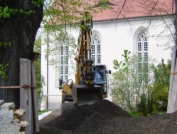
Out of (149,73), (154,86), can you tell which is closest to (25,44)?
(154,86)

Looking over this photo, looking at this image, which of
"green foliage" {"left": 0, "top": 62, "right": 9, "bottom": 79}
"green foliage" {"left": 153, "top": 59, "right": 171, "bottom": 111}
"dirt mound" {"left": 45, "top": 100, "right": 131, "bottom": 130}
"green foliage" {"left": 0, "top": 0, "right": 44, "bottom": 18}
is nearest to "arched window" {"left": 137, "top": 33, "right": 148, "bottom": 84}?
"green foliage" {"left": 153, "top": 59, "right": 171, "bottom": 111}

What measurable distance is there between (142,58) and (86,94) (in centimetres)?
831

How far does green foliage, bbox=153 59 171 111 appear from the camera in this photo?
15045 millimetres

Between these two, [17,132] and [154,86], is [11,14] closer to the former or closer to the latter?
[17,132]

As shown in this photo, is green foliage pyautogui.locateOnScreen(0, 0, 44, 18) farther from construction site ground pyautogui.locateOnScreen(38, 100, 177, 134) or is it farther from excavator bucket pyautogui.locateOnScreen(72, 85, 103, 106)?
excavator bucket pyautogui.locateOnScreen(72, 85, 103, 106)

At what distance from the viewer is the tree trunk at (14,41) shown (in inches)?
258

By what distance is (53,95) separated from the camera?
2705 centimetres

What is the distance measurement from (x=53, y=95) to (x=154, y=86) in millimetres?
13989

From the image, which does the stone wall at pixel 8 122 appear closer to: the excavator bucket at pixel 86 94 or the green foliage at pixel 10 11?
the green foliage at pixel 10 11

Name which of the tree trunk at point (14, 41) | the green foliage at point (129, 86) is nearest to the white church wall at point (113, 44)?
the green foliage at point (129, 86)

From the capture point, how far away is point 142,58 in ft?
59.1

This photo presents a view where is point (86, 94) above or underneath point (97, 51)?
underneath

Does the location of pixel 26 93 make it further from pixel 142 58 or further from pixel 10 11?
pixel 142 58

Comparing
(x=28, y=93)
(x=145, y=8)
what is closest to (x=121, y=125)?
(x=28, y=93)
